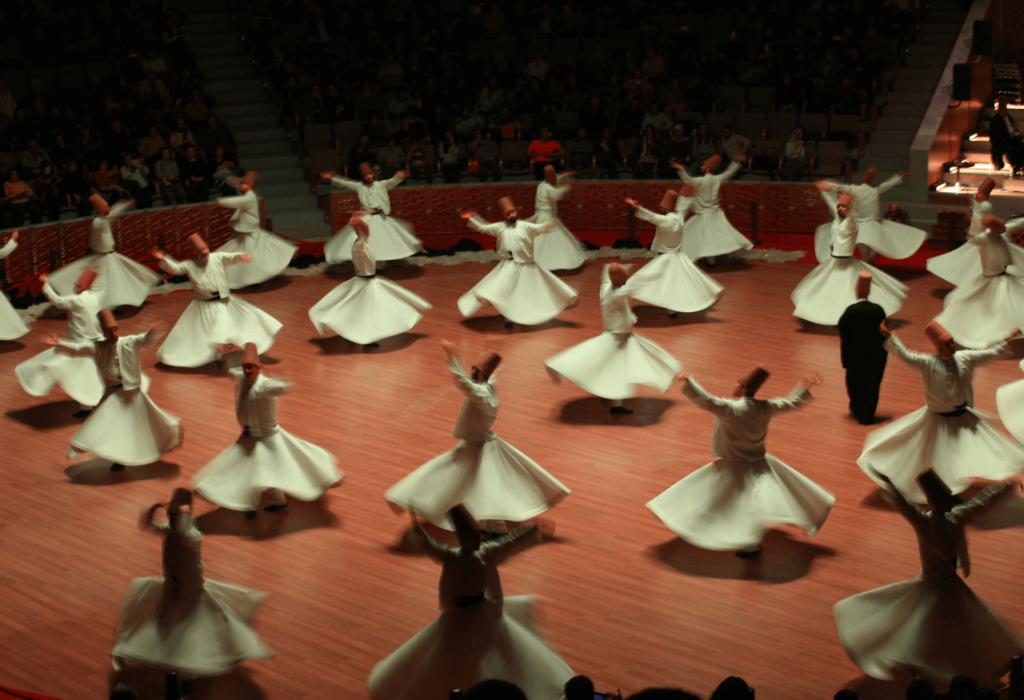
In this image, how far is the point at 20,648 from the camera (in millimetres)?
6406

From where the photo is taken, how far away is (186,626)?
19.0ft

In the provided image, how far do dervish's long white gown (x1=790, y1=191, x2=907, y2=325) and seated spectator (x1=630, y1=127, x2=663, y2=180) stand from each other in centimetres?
534

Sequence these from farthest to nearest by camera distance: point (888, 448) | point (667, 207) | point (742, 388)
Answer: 1. point (667, 207)
2. point (888, 448)
3. point (742, 388)

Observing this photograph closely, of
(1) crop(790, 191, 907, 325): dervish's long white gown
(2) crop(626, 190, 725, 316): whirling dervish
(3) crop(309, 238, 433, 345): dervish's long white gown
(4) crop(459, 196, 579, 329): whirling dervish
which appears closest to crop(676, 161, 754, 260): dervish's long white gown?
(2) crop(626, 190, 725, 316): whirling dervish

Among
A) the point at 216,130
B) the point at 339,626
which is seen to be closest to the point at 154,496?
the point at 339,626

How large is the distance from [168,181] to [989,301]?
1163cm

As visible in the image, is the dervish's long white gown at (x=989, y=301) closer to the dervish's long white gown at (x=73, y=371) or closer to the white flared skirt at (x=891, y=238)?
the white flared skirt at (x=891, y=238)

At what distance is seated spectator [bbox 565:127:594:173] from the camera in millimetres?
17500

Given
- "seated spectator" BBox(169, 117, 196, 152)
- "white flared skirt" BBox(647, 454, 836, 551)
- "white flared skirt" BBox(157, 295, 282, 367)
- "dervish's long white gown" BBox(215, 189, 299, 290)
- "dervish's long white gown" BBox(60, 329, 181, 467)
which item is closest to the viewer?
"white flared skirt" BBox(647, 454, 836, 551)

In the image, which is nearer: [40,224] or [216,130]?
[40,224]

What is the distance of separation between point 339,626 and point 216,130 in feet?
41.1

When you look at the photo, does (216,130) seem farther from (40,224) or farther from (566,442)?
(566,442)

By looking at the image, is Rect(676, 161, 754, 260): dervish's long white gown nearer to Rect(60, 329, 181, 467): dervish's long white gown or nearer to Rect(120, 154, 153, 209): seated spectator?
Rect(120, 154, 153, 209): seated spectator

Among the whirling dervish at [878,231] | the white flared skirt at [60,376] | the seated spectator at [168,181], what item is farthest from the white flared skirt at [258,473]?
the seated spectator at [168,181]
